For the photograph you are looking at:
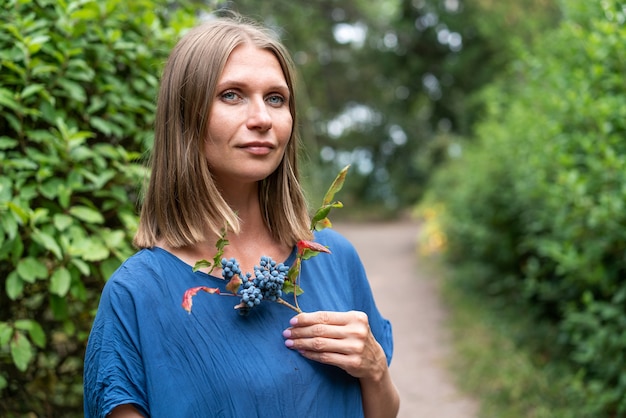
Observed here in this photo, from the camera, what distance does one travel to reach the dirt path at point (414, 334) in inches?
216

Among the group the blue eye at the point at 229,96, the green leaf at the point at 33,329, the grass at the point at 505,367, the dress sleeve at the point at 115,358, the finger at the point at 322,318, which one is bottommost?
the dress sleeve at the point at 115,358

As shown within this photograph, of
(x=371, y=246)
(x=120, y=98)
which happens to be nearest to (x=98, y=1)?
(x=120, y=98)

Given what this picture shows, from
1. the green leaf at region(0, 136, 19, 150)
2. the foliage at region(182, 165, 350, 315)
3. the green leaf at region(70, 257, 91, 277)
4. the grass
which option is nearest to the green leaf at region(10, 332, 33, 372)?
the green leaf at region(70, 257, 91, 277)

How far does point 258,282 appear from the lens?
1.53 meters

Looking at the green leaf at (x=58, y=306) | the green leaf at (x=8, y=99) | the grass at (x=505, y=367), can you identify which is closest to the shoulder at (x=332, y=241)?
the green leaf at (x=58, y=306)

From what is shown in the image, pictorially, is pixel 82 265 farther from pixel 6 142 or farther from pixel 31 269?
pixel 6 142

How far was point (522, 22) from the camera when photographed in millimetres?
12234

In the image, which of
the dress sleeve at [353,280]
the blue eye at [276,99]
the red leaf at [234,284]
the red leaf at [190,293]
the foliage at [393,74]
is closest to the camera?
the red leaf at [190,293]

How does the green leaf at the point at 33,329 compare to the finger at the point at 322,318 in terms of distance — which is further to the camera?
the green leaf at the point at 33,329

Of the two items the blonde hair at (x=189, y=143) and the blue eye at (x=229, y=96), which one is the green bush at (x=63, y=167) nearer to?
the blonde hair at (x=189, y=143)

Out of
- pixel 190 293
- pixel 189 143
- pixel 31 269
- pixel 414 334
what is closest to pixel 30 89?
pixel 31 269

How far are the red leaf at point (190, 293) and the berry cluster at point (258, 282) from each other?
0.14ft

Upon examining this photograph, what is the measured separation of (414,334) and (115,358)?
669cm

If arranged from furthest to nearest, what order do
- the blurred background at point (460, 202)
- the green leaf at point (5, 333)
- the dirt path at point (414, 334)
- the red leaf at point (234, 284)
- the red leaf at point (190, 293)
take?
1. the dirt path at point (414, 334)
2. the blurred background at point (460, 202)
3. the green leaf at point (5, 333)
4. the red leaf at point (234, 284)
5. the red leaf at point (190, 293)
